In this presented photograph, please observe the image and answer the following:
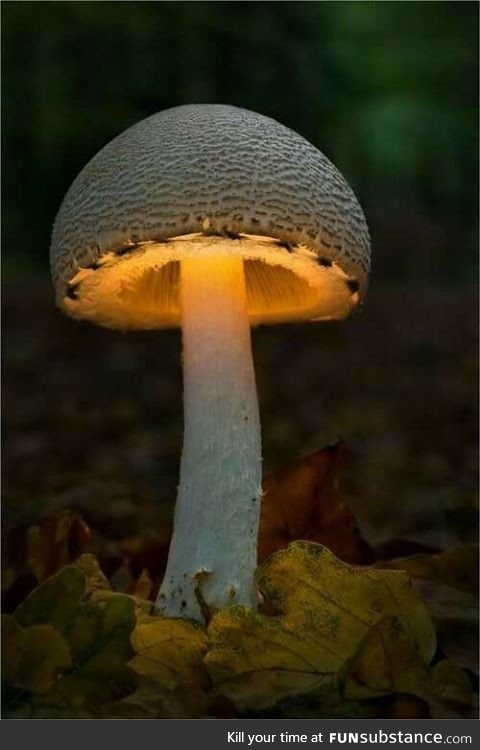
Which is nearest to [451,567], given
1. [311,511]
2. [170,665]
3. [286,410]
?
[311,511]

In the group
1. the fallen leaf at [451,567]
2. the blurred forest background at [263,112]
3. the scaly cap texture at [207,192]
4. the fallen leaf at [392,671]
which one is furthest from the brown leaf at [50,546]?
the fallen leaf at [392,671]

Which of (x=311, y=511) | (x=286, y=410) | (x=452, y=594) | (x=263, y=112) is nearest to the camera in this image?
(x=452, y=594)

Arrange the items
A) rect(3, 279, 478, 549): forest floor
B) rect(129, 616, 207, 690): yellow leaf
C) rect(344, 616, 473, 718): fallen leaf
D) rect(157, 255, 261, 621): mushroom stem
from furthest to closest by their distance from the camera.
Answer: rect(3, 279, 478, 549): forest floor, rect(157, 255, 261, 621): mushroom stem, rect(129, 616, 207, 690): yellow leaf, rect(344, 616, 473, 718): fallen leaf

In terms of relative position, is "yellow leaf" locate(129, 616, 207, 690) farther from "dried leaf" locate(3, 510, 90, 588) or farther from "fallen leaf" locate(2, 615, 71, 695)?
"dried leaf" locate(3, 510, 90, 588)

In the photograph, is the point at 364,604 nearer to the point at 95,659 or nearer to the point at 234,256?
the point at 95,659

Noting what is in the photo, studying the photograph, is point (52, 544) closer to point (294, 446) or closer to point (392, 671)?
point (392, 671)

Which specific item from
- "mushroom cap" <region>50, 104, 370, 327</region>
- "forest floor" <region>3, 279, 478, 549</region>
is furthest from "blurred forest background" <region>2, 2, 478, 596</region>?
"mushroom cap" <region>50, 104, 370, 327</region>
